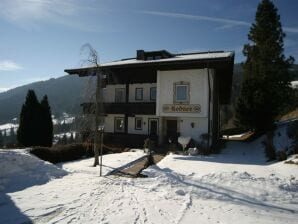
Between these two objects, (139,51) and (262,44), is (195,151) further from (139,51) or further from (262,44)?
(262,44)

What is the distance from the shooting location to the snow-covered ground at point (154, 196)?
7832 millimetres

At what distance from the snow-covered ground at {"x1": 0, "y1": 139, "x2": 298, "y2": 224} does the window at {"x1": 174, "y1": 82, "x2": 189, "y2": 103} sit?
10.3 m

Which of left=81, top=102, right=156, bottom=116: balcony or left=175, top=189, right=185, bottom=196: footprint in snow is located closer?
left=175, top=189, right=185, bottom=196: footprint in snow

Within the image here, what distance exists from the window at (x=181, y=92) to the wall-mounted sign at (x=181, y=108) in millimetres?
455

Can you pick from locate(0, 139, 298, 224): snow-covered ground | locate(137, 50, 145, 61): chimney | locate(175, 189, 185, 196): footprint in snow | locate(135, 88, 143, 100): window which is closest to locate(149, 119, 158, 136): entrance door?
locate(135, 88, 143, 100): window

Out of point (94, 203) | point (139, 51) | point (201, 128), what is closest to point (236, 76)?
point (139, 51)

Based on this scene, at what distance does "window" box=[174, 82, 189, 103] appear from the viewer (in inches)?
942

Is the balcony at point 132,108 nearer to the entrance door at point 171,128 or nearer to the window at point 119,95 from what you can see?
the window at point 119,95

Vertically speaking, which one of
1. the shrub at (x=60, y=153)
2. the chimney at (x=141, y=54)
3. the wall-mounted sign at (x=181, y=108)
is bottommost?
the shrub at (x=60, y=153)

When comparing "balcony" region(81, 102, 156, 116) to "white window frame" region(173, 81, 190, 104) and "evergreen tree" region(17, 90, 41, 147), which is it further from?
"evergreen tree" region(17, 90, 41, 147)

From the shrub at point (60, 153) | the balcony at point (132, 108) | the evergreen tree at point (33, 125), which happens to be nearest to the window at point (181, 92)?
the balcony at point (132, 108)

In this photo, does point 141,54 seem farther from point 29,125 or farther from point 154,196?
point 154,196

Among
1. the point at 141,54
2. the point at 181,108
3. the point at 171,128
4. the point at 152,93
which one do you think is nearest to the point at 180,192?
the point at 181,108

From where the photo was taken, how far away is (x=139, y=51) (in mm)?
30984
